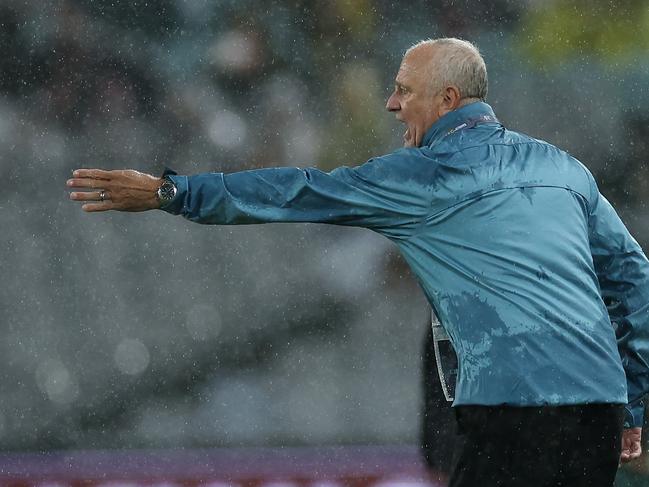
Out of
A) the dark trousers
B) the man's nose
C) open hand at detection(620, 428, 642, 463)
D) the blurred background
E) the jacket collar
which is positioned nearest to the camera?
the dark trousers

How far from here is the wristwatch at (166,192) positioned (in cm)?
220

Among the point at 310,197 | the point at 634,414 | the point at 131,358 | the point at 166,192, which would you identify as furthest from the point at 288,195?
the point at 131,358

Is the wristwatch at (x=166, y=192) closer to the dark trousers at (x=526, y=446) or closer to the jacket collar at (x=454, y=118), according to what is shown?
the jacket collar at (x=454, y=118)

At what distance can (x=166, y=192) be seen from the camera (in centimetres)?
220

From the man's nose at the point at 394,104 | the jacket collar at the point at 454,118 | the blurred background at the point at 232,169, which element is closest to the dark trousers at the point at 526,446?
the jacket collar at the point at 454,118

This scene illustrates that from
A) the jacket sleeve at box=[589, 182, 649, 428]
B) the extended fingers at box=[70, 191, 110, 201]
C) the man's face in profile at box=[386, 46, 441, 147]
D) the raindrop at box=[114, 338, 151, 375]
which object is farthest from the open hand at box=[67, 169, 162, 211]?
the raindrop at box=[114, 338, 151, 375]

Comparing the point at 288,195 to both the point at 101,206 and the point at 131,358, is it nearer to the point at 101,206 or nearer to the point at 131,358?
the point at 101,206

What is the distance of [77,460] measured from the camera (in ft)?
21.3

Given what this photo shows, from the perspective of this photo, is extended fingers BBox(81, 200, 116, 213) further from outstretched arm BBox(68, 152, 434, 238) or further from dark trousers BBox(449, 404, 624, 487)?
dark trousers BBox(449, 404, 624, 487)

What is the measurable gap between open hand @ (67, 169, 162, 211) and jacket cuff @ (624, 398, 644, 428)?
112 cm

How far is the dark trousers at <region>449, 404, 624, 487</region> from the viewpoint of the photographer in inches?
83.6

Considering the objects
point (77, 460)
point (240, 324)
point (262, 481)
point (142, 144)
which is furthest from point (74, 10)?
point (262, 481)

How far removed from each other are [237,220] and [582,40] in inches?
215

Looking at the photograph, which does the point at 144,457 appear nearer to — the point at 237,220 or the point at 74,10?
the point at 74,10
